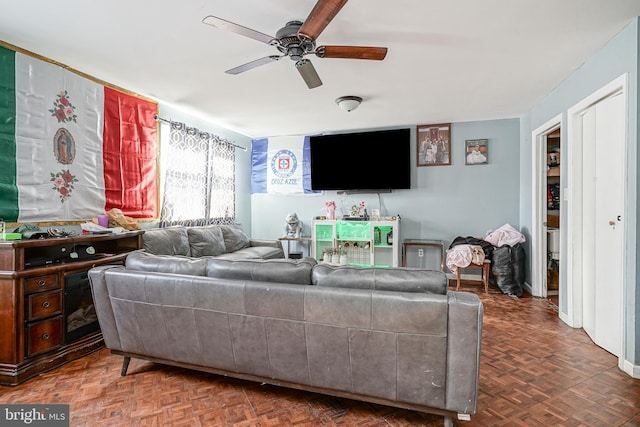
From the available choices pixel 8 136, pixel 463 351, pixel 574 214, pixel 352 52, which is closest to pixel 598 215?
pixel 574 214

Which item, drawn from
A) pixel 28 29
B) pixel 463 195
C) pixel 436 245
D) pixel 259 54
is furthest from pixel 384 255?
pixel 28 29

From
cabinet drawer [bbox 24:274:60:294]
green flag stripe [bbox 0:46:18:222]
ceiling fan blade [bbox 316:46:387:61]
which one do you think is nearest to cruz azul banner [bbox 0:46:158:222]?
green flag stripe [bbox 0:46:18:222]

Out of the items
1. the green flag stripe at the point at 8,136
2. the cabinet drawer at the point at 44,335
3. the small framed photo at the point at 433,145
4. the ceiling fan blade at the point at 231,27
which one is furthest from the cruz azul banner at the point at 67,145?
the small framed photo at the point at 433,145

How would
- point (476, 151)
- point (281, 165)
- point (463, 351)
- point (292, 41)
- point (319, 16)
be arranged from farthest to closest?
point (281, 165)
point (476, 151)
point (292, 41)
point (319, 16)
point (463, 351)

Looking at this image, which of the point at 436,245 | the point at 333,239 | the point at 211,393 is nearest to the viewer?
the point at 211,393

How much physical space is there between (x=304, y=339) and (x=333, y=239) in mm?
3613

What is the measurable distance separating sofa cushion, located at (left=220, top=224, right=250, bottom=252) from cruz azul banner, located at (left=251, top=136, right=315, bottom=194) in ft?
4.37

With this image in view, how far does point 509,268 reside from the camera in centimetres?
418

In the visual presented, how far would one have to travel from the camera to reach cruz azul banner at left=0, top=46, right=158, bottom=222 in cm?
259

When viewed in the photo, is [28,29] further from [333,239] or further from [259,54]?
[333,239]

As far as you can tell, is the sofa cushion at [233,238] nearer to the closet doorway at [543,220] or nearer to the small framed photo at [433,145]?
the small framed photo at [433,145]

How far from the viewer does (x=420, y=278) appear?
1.67 m

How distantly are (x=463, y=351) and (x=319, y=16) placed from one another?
1.88 meters

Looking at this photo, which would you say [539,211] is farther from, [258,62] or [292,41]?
[258,62]
